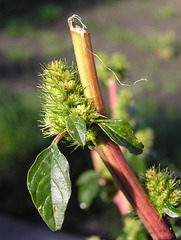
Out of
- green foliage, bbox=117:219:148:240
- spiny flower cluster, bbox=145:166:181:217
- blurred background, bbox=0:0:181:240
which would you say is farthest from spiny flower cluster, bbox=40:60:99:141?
blurred background, bbox=0:0:181:240

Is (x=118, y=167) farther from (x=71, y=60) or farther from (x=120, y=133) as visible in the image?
(x=71, y=60)

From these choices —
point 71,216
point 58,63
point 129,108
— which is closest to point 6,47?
point 71,216

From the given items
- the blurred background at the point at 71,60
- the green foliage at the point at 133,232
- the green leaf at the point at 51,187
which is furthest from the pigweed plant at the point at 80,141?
the blurred background at the point at 71,60

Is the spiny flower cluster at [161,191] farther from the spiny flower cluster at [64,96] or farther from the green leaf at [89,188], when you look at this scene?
the green leaf at [89,188]

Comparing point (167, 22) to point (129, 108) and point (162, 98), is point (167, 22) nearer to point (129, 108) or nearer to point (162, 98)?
point (162, 98)

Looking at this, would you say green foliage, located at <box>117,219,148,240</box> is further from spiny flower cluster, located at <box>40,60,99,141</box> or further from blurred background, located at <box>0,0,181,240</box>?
spiny flower cluster, located at <box>40,60,99,141</box>
